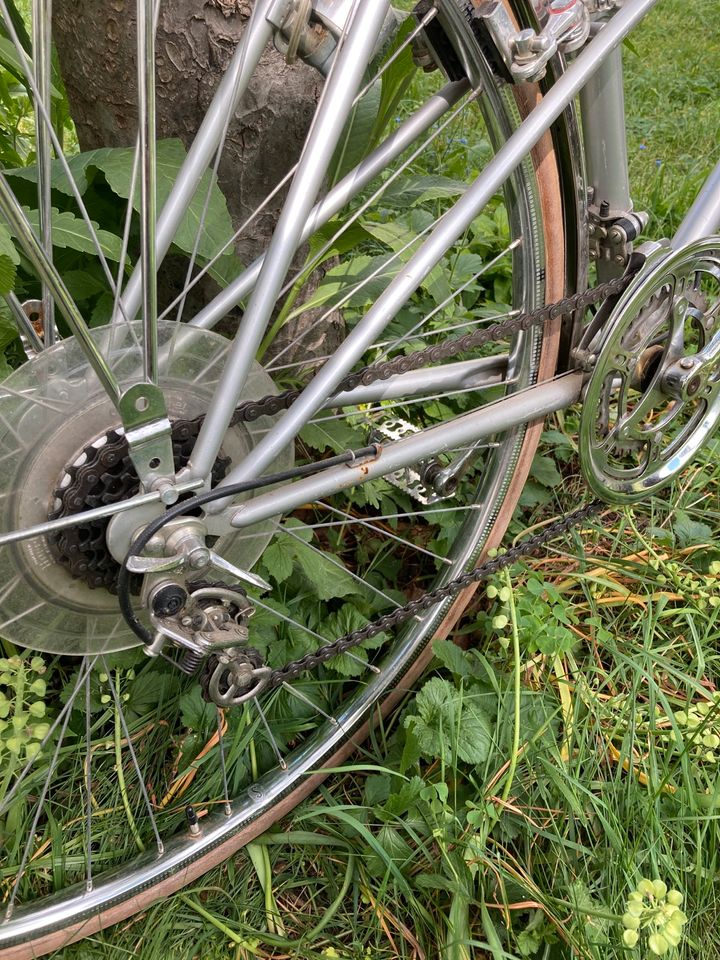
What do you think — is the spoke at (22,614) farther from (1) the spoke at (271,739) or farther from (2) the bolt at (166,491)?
→ (1) the spoke at (271,739)

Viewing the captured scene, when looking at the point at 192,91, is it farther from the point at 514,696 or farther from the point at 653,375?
the point at 514,696

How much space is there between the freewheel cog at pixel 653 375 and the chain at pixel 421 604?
0.12m

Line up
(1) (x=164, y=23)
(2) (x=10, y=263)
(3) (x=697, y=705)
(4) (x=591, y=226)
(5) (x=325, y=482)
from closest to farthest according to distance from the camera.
→ (2) (x=10, y=263) < (5) (x=325, y=482) < (1) (x=164, y=23) < (4) (x=591, y=226) < (3) (x=697, y=705)

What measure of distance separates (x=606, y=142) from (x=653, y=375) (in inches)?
16.3


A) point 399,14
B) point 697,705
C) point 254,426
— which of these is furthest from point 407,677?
point 399,14

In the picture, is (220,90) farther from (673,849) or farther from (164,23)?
(673,849)

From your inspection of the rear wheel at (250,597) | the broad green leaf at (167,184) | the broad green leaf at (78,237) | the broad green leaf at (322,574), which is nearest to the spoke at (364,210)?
the rear wheel at (250,597)

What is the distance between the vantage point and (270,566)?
5.13 feet

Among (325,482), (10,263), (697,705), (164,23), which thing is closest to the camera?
(10,263)

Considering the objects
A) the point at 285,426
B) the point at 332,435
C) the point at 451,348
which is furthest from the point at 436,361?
the point at 285,426

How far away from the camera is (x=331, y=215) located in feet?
4.23

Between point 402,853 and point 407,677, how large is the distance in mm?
322

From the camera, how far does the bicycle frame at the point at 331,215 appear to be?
1.07 metres

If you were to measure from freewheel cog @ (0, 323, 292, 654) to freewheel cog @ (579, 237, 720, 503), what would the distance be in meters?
0.59
